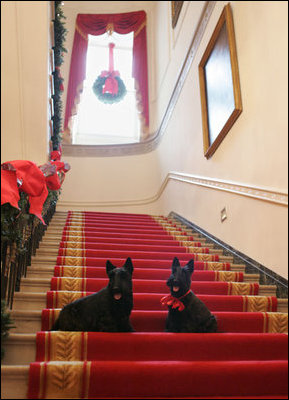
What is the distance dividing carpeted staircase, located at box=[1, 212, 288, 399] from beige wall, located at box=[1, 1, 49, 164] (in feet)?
6.16

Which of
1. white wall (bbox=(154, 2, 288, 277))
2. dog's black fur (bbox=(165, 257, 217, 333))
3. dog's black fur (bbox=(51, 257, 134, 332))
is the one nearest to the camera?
dog's black fur (bbox=(51, 257, 134, 332))

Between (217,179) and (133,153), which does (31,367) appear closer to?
(217,179)

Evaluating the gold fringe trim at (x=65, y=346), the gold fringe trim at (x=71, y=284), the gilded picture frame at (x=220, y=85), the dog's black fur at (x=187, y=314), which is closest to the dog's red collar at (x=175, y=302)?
the dog's black fur at (x=187, y=314)

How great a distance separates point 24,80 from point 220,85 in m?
2.55

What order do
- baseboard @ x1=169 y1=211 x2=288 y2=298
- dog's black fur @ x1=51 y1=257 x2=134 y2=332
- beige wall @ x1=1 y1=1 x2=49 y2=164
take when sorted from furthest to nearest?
beige wall @ x1=1 y1=1 x2=49 y2=164
baseboard @ x1=169 y1=211 x2=288 y2=298
dog's black fur @ x1=51 y1=257 x2=134 y2=332

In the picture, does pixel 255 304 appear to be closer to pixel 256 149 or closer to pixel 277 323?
pixel 277 323

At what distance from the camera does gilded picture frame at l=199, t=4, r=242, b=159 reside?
4.28 meters

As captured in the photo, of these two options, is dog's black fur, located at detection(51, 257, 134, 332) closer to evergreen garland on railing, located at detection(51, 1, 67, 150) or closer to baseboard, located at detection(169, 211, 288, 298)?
baseboard, located at detection(169, 211, 288, 298)

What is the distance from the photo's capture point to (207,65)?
5520 mm

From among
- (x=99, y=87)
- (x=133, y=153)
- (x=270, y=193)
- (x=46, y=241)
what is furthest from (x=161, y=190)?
(x=270, y=193)

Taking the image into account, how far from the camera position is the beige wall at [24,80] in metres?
4.59

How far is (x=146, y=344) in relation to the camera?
222 cm

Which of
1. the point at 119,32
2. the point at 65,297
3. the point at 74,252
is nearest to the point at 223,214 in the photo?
the point at 74,252

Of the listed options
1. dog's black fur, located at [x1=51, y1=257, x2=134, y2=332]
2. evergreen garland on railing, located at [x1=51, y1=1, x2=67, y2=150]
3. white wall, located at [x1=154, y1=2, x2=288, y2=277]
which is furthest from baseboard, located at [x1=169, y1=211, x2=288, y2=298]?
evergreen garland on railing, located at [x1=51, y1=1, x2=67, y2=150]
